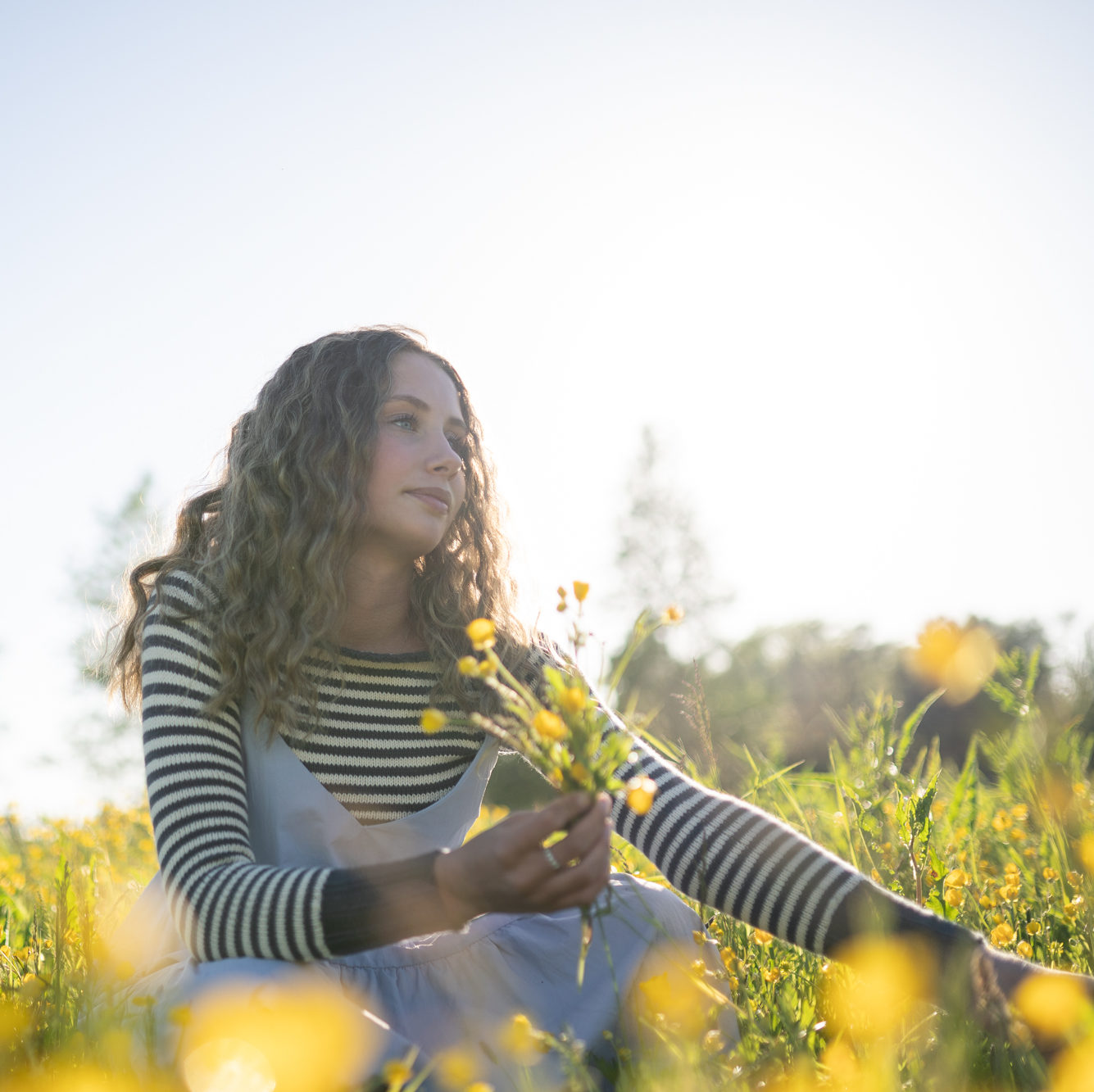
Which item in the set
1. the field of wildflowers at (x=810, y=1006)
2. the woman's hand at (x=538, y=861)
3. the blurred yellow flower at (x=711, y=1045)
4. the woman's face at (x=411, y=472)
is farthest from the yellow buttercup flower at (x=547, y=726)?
the woman's face at (x=411, y=472)

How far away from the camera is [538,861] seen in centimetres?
113

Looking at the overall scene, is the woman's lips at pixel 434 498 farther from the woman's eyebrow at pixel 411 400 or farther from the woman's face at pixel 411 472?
the woman's eyebrow at pixel 411 400

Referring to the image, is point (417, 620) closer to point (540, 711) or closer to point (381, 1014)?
point (381, 1014)

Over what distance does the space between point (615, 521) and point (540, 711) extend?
78.1 feet

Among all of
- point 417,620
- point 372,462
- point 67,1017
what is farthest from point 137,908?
point 372,462

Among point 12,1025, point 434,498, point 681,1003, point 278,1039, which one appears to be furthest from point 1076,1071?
point 434,498

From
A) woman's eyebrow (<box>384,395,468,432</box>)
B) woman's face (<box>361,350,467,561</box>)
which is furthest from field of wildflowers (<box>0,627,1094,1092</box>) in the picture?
woman's eyebrow (<box>384,395,468,432</box>)

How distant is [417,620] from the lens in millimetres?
2373

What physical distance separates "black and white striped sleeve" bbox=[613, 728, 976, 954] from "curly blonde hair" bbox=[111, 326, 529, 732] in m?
0.53

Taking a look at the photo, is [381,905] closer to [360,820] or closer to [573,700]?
[573,700]

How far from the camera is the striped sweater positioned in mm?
1405

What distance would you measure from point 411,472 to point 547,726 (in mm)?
1311

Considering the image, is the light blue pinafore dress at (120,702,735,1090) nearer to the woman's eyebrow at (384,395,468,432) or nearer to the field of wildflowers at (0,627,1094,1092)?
the field of wildflowers at (0,627,1094,1092)

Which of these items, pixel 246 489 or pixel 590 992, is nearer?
pixel 590 992
